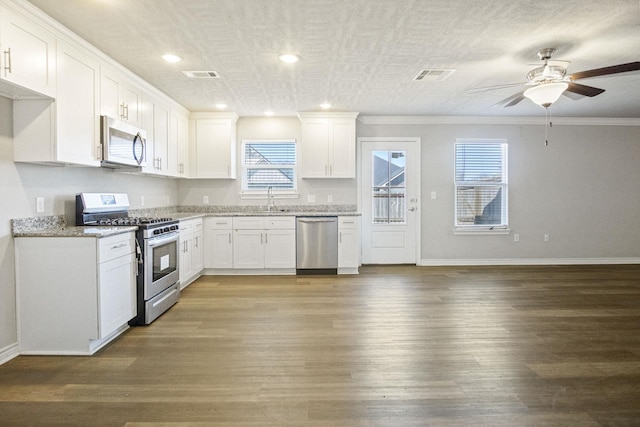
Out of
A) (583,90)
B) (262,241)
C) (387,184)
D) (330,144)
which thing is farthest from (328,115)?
(583,90)

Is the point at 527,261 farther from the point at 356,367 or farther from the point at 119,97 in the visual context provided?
the point at 119,97

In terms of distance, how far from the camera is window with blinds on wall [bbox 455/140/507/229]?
618 cm

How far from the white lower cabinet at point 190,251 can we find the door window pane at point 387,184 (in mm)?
2784

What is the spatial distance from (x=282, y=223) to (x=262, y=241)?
1.30ft

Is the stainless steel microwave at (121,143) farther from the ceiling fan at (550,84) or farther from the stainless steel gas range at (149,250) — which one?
the ceiling fan at (550,84)

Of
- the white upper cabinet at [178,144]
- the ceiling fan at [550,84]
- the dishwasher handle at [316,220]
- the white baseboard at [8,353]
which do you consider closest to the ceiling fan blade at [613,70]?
the ceiling fan at [550,84]

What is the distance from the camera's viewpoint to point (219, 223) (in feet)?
17.7

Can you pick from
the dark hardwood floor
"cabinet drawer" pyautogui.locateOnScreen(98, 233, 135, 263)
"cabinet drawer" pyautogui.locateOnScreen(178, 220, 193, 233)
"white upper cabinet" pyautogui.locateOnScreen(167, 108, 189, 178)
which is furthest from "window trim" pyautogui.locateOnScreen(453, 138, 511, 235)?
"cabinet drawer" pyautogui.locateOnScreen(98, 233, 135, 263)

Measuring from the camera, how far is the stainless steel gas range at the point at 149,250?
10.9 ft

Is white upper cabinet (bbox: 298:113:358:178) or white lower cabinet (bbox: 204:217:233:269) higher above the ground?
white upper cabinet (bbox: 298:113:358:178)

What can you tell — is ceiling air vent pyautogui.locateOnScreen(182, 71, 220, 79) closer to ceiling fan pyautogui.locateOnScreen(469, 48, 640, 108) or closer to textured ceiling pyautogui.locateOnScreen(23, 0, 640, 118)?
textured ceiling pyautogui.locateOnScreen(23, 0, 640, 118)

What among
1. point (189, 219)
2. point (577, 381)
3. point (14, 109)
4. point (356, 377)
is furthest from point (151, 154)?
point (577, 381)

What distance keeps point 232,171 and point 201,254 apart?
4.52ft

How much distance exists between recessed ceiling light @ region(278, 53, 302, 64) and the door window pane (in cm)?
286
